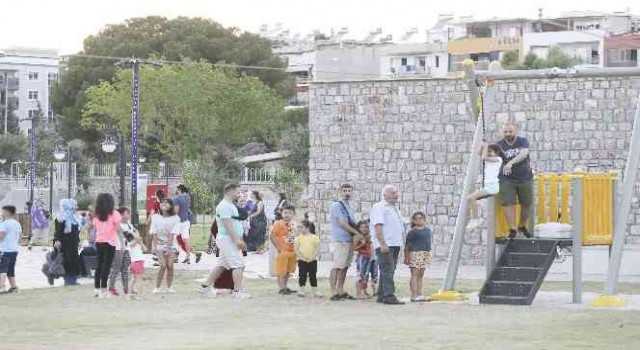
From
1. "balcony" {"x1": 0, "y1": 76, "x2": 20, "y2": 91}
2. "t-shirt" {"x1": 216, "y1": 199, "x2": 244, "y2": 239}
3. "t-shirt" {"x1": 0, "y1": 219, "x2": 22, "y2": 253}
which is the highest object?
"balcony" {"x1": 0, "y1": 76, "x2": 20, "y2": 91}

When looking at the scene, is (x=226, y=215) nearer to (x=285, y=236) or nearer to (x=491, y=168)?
(x=285, y=236)

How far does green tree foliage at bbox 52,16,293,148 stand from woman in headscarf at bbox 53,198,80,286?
2593 inches

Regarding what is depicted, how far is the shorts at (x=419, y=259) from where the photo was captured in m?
21.1

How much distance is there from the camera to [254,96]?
7856 centimetres

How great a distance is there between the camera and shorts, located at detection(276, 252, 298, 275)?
74.1 ft

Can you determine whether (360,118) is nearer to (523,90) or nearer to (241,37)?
(523,90)

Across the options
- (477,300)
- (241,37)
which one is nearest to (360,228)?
(477,300)

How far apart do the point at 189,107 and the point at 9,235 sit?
50.9 metres

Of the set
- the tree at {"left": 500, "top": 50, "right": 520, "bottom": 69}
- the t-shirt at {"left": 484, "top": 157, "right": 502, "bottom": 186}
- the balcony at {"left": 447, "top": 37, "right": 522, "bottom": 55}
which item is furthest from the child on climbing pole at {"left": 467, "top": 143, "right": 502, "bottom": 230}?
the balcony at {"left": 447, "top": 37, "right": 522, "bottom": 55}

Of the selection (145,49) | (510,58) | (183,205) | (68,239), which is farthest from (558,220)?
(510,58)

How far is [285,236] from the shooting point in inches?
902

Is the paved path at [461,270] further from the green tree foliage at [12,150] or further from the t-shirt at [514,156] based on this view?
the green tree foliage at [12,150]

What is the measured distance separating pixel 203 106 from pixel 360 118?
43.0 meters

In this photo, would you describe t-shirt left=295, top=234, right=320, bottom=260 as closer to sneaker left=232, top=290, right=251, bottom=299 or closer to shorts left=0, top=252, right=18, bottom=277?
sneaker left=232, top=290, right=251, bottom=299
